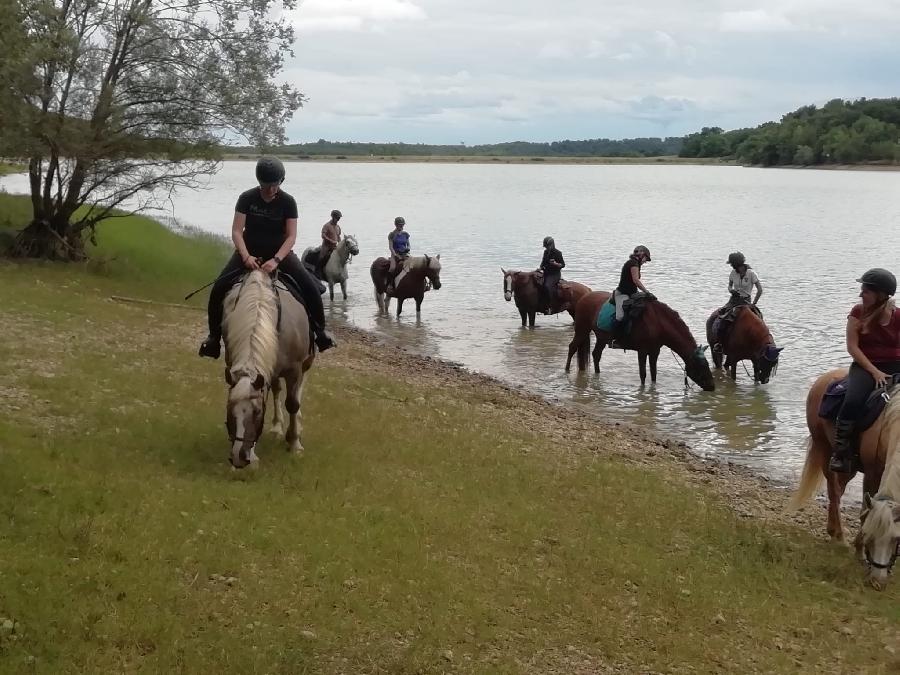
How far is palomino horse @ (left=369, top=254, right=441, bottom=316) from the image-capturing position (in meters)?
25.0

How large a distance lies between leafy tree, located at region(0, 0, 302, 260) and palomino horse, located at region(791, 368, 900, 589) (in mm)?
17093

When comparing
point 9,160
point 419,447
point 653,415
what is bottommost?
point 653,415

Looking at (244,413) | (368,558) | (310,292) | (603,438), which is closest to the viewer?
(368,558)

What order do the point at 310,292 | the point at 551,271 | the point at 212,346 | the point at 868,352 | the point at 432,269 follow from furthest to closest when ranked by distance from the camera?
the point at 432,269
the point at 551,271
the point at 310,292
the point at 212,346
the point at 868,352

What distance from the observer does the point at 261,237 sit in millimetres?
8711

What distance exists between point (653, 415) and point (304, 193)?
272ft

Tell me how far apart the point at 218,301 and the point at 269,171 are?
1361mm

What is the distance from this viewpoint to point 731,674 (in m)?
5.68

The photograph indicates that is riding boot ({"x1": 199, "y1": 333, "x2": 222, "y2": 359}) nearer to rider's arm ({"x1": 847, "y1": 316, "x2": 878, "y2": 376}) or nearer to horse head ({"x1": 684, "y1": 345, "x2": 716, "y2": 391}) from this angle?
rider's arm ({"x1": 847, "y1": 316, "x2": 878, "y2": 376})

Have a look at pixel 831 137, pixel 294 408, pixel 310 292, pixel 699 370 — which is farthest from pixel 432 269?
pixel 831 137

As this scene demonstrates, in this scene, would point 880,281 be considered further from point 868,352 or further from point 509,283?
point 509,283

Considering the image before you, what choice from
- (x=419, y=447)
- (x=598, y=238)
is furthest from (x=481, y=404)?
(x=598, y=238)

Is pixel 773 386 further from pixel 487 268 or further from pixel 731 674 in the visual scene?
pixel 487 268

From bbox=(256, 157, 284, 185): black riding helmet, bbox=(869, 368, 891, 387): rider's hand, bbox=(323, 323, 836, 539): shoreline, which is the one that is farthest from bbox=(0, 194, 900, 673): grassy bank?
bbox=(256, 157, 284, 185): black riding helmet
